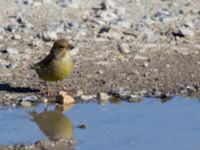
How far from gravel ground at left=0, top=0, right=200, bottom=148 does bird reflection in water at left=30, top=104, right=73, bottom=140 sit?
70cm

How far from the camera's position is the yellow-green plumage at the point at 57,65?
1176cm

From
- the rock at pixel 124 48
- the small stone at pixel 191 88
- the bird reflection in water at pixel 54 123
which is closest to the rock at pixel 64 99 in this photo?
the bird reflection in water at pixel 54 123

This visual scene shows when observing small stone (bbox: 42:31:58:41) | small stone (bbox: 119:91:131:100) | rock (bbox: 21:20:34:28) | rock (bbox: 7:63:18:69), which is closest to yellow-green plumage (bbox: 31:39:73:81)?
small stone (bbox: 119:91:131:100)

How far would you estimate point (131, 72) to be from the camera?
13023mm

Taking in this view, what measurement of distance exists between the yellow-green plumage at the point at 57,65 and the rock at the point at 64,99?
0.99 feet

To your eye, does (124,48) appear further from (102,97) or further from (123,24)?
(102,97)

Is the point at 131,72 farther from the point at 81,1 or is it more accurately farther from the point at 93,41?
the point at 81,1

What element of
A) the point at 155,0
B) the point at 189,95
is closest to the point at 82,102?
the point at 189,95

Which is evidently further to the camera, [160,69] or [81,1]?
[81,1]

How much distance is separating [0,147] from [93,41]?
538cm

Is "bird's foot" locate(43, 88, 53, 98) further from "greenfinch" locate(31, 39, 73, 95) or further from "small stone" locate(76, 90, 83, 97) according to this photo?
"small stone" locate(76, 90, 83, 97)

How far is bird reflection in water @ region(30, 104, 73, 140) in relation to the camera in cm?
1007

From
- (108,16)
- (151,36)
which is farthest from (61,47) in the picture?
(108,16)

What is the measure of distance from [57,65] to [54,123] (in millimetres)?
1342
